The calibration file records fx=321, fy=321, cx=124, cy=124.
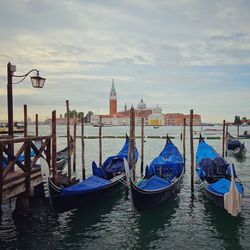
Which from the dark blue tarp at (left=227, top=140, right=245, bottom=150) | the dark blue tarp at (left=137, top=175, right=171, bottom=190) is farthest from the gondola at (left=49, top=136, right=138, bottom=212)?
the dark blue tarp at (left=227, top=140, right=245, bottom=150)

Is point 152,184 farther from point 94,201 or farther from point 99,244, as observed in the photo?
point 99,244

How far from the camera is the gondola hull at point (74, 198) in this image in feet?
20.6

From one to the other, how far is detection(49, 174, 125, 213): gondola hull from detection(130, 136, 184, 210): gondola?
3.04ft

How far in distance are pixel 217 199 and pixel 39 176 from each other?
408cm

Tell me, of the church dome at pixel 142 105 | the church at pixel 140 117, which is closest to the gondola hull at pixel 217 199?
the church at pixel 140 117

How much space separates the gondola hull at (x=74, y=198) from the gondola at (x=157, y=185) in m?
0.93

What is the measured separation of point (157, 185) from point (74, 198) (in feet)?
6.92

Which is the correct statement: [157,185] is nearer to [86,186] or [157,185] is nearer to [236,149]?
[86,186]

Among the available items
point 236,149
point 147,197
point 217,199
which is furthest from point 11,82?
point 236,149

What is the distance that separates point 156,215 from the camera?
7238 millimetres

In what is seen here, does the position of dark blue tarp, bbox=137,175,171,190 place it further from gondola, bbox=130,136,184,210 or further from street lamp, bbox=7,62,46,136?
street lamp, bbox=7,62,46,136

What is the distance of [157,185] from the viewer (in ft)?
25.4

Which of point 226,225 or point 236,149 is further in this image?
point 236,149

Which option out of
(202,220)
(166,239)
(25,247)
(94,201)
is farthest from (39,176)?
(202,220)
